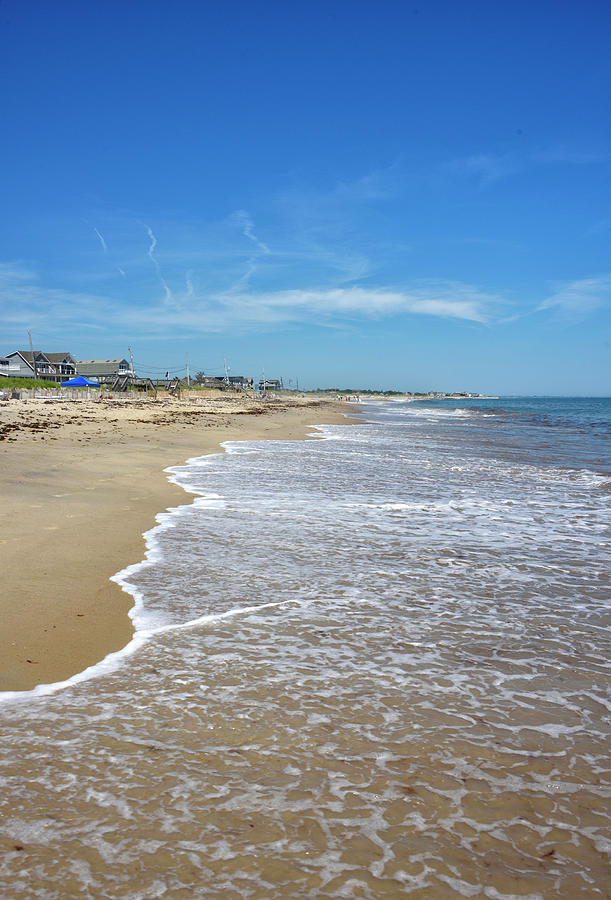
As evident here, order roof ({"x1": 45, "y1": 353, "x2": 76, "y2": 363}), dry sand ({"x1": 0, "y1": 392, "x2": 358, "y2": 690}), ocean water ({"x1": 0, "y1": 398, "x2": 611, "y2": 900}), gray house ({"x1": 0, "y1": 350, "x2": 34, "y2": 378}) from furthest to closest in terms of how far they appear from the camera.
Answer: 1. roof ({"x1": 45, "y1": 353, "x2": 76, "y2": 363})
2. gray house ({"x1": 0, "y1": 350, "x2": 34, "y2": 378})
3. dry sand ({"x1": 0, "y1": 392, "x2": 358, "y2": 690})
4. ocean water ({"x1": 0, "y1": 398, "x2": 611, "y2": 900})

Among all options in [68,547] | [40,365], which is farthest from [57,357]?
[68,547]

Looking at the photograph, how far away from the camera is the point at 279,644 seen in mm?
4004

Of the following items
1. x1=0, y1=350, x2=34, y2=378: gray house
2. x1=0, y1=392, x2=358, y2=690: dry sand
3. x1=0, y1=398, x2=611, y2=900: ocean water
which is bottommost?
x1=0, y1=398, x2=611, y2=900: ocean water

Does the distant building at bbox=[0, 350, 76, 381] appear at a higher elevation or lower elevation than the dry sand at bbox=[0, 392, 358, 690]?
higher

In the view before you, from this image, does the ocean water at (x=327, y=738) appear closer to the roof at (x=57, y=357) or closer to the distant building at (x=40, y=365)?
the distant building at (x=40, y=365)

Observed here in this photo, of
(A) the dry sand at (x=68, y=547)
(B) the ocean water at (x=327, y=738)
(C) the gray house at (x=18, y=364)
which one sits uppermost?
(C) the gray house at (x=18, y=364)

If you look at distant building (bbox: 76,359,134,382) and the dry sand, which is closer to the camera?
the dry sand

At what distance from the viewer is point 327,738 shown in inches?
114

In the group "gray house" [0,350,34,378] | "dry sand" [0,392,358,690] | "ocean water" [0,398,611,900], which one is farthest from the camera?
"gray house" [0,350,34,378]

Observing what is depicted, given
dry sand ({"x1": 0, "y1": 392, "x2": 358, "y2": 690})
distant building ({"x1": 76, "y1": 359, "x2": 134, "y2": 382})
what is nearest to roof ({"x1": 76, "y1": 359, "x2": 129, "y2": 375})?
distant building ({"x1": 76, "y1": 359, "x2": 134, "y2": 382})

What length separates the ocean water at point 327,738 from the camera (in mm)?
2121

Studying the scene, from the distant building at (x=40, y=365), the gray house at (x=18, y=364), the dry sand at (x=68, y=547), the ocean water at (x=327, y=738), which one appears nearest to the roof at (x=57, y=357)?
the distant building at (x=40, y=365)

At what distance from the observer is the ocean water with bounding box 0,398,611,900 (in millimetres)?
2121

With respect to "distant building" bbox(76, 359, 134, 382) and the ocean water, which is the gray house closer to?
"distant building" bbox(76, 359, 134, 382)
